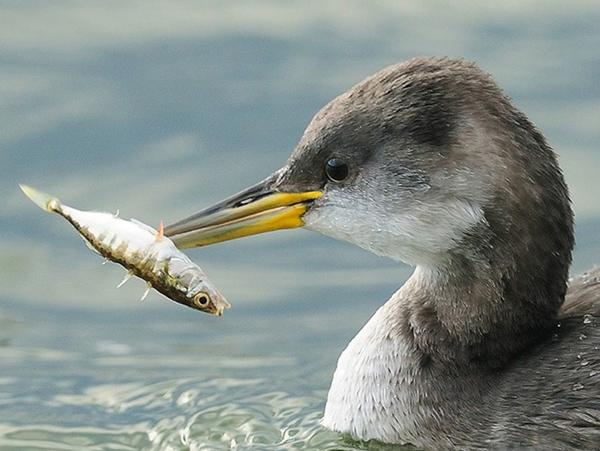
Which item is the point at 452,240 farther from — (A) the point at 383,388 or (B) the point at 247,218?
(B) the point at 247,218

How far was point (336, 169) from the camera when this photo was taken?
24.1 feet

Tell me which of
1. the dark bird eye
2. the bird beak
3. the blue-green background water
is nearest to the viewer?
the dark bird eye

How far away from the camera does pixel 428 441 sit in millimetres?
7395

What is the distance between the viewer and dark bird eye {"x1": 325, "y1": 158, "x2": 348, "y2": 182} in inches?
288

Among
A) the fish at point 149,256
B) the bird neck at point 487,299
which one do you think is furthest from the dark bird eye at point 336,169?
the fish at point 149,256

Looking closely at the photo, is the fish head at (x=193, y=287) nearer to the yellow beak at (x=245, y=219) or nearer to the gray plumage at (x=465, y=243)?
the yellow beak at (x=245, y=219)

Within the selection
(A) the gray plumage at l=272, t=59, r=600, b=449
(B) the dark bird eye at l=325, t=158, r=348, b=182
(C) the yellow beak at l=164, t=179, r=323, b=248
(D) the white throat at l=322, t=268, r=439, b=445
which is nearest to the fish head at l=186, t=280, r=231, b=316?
(C) the yellow beak at l=164, t=179, r=323, b=248

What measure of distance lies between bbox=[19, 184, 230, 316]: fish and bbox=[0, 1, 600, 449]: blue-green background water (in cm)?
141

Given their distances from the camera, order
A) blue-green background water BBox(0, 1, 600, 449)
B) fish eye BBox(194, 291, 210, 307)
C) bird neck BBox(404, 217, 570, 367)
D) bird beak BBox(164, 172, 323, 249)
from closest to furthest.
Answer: fish eye BBox(194, 291, 210, 307), bird neck BBox(404, 217, 570, 367), bird beak BBox(164, 172, 323, 249), blue-green background water BBox(0, 1, 600, 449)

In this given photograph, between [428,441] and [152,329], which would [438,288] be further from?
[152,329]

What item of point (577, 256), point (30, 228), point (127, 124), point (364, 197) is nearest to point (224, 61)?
point (127, 124)

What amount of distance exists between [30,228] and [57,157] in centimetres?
54

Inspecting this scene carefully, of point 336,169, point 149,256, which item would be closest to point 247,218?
point 336,169

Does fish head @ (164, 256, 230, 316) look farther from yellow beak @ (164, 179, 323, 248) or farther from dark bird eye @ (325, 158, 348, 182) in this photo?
dark bird eye @ (325, 158, 348, 182)
